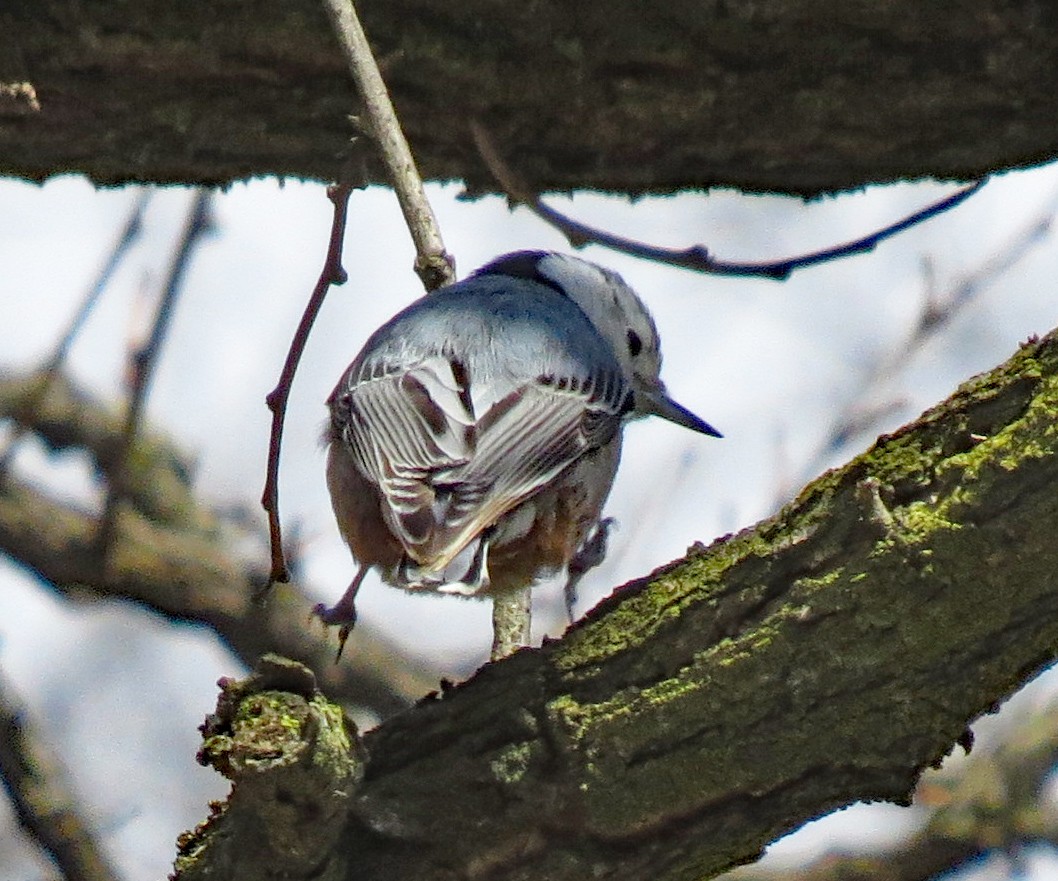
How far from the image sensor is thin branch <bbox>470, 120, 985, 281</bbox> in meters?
2.60

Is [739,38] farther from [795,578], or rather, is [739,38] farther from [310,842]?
[310,842]

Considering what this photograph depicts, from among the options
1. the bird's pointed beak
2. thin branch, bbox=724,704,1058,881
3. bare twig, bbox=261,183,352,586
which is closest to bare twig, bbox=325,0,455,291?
bare twig, bbox=261,183,352,586

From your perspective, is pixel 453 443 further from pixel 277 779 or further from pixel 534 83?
pixel 277 779

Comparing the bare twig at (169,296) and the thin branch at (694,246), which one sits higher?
the bare twig at (169,296)

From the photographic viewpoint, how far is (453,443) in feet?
8.74

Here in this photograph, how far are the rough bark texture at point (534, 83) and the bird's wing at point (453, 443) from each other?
40 centimetres

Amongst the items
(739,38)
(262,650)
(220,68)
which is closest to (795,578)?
(739,38)

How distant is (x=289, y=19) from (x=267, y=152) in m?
0.23

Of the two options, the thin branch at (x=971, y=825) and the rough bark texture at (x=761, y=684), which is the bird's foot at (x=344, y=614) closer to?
the rough bark texture at (x=761, y=684)

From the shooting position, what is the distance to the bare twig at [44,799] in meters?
2.10

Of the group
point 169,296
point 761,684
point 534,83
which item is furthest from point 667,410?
point 761,684

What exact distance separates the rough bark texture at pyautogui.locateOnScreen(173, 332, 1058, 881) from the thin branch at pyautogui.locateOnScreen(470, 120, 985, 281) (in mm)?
638

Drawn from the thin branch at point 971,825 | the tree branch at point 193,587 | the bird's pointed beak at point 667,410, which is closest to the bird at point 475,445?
the bird's pointed beak at point 667,410

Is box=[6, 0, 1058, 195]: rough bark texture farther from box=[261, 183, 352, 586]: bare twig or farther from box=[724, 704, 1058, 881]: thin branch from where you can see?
box=[724, 704, 1058, 881]: thin branch
